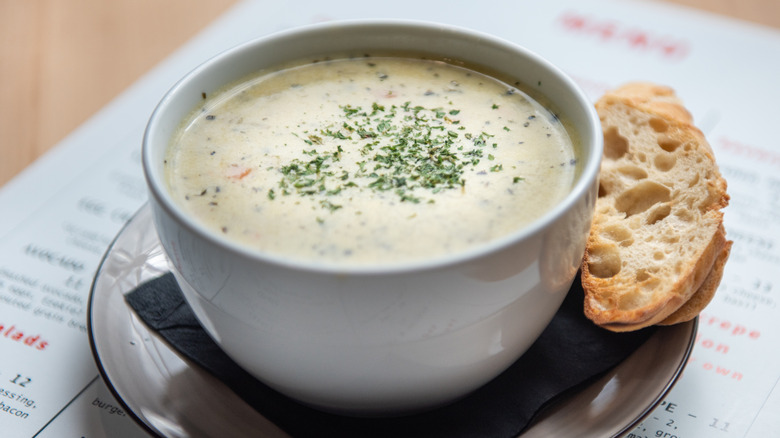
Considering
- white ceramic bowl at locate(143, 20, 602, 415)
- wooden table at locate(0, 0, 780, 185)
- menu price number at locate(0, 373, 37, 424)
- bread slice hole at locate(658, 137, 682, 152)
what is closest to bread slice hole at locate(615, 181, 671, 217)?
bread slice hole at locate(658, 137, 682, 152)

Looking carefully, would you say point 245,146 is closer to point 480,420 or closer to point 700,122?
point 480,420

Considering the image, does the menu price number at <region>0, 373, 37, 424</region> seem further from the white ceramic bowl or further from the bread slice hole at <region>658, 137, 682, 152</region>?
the bread slice hole at <region>658, 137, 682, 152</region>

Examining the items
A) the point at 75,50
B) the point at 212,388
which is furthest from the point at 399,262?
the point at 75,50

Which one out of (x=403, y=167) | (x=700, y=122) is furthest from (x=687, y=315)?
(x=700, y=122)

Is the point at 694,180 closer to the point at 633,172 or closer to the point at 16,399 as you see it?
the point at 633,172

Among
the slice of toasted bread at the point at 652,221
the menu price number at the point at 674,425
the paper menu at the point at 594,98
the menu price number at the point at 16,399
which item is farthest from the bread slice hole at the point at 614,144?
the menu price number at the point at 16,399

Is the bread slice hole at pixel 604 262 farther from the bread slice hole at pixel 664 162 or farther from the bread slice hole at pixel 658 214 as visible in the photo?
the bread slice hole at pixel 664 162

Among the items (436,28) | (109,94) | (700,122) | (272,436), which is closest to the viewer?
(272,436)
